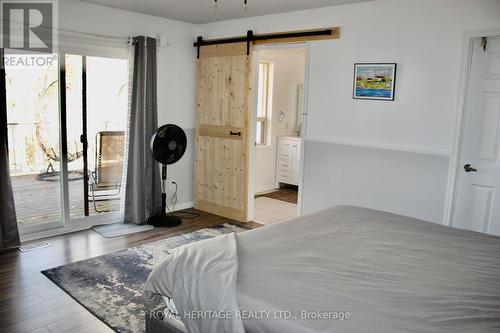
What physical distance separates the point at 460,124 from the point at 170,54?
11.7ft

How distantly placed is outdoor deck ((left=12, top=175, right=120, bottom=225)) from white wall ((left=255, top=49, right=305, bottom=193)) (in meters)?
2.94

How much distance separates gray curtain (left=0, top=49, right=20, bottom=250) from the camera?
12.7ft

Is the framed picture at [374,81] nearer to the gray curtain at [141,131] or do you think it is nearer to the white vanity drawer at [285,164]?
the gray curtain at [141,131]

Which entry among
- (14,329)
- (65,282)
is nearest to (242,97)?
(65,282)

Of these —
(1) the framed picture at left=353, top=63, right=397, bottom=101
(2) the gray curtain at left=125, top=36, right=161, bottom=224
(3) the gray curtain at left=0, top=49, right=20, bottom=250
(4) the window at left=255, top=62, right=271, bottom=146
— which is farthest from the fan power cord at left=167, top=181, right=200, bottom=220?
(1) the framed picture at left=353, top=63, right=397, bottom=101

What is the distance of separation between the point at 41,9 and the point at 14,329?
3.08 metres

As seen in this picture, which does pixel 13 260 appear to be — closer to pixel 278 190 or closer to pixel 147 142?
pixel 147 142

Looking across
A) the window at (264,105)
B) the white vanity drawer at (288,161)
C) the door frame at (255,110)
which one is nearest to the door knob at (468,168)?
the door frame at (255,110)

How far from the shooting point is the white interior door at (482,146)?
3.38 meters

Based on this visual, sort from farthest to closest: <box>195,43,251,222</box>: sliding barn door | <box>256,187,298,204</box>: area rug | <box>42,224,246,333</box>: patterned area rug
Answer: <box>256,187,298,204</box>: area rug
<box>195,43,251,222</box>: sliding barn door
<box>42,224,246,333</box>: patterned area rug

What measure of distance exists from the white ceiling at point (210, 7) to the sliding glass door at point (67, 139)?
0.69 meters

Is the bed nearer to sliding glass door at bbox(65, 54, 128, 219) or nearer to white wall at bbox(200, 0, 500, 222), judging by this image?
white wall at bbox(200, 0, 500, 222)

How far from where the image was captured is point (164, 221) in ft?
16.3

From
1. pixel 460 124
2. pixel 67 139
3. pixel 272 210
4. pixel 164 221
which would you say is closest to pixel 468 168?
pixel 460 124
